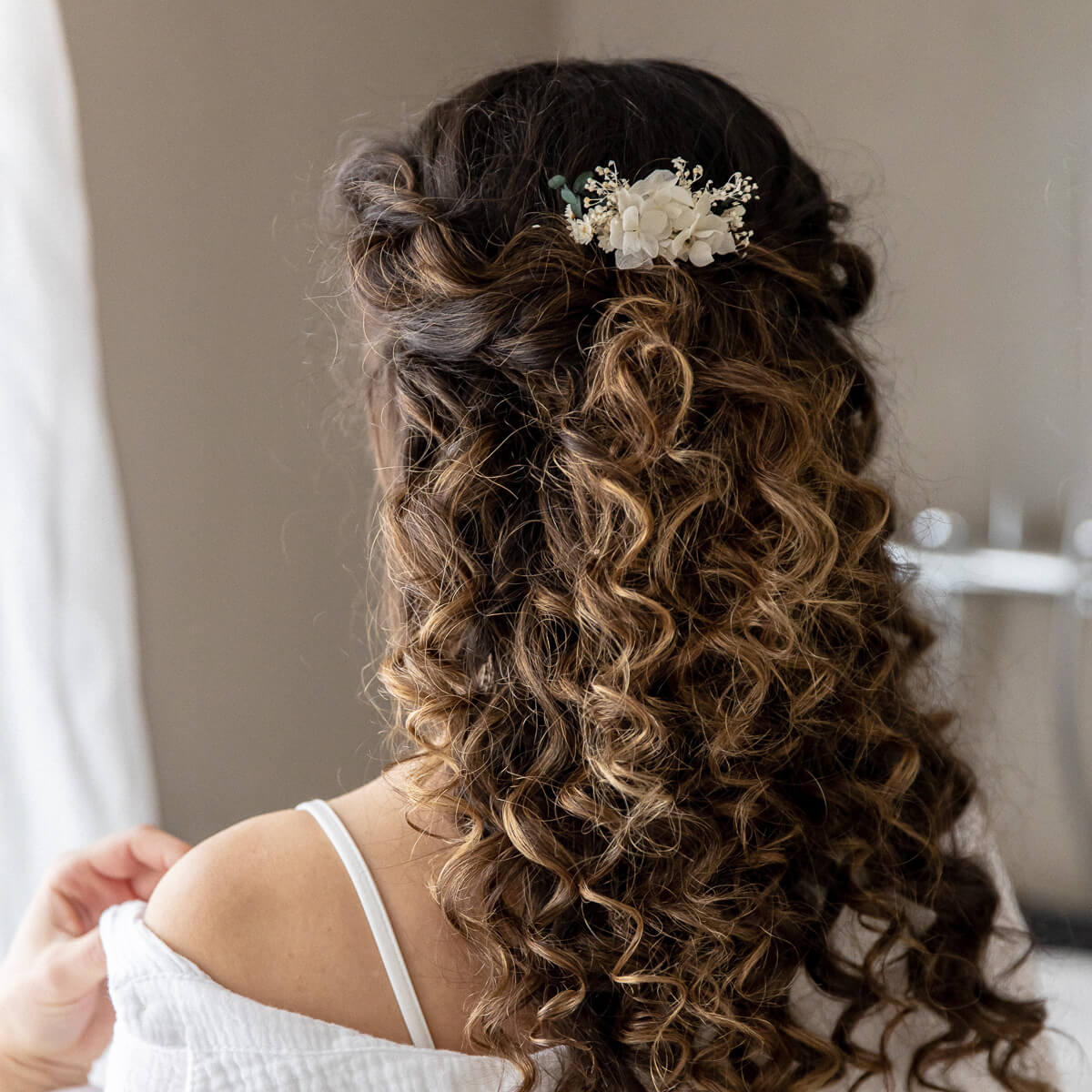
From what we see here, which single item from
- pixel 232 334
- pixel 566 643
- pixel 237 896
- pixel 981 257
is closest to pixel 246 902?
pixel 237 896

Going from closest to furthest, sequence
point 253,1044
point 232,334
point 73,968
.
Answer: point 253,1044
point 73,968
point 232,334

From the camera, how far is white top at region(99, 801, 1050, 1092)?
0.65 metres

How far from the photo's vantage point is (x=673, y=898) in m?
0.71

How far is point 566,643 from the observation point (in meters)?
0.70

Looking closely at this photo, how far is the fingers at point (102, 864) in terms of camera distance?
2.94 ft

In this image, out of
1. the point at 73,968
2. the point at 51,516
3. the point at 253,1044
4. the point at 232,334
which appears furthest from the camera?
Result: the point at 232,334

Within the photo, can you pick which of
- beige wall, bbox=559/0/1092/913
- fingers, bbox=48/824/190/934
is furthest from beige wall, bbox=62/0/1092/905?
fingers, bbox=48/824/190/934

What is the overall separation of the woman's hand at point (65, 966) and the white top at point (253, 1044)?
0.21 meters

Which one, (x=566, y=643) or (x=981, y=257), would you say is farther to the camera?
(x=981, y=257)

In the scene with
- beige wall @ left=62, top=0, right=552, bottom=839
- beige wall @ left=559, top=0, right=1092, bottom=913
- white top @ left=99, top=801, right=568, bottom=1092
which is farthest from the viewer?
beige wall @ left=62, top=0, right=552, bottom=839

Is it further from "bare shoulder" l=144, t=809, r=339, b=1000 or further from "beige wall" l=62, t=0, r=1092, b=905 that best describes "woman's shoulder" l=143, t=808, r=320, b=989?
"beige wall" l=62, t=0, r=1092, b=905

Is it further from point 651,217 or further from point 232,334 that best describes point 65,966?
point 651,217

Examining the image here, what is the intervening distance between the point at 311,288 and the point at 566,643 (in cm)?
64

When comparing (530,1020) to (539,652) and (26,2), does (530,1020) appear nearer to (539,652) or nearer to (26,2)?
(539,652)
